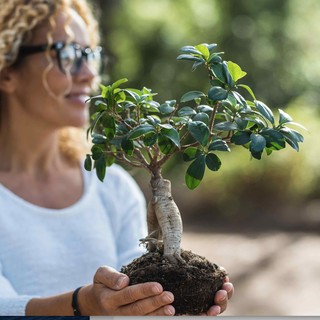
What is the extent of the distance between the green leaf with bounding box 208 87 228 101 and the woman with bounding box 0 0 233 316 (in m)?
0.76

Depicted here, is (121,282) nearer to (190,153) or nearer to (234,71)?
(190,153)

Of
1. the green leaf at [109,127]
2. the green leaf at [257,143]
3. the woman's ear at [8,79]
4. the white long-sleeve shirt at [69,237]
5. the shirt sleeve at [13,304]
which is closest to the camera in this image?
the green leaf at [257,143]

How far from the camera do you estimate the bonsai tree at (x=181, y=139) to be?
1.37m

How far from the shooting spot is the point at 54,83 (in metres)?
2.13

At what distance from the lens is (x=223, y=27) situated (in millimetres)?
7160

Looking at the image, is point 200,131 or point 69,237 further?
point 69,237

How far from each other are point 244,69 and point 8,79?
445 centimetres

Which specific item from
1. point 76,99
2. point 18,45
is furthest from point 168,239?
point 18,45

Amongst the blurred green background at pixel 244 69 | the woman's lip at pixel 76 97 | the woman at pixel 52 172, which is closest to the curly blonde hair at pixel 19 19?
the woman at pixel 52 172

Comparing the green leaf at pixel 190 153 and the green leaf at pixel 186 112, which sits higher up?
the green leaf at pixel 186 112

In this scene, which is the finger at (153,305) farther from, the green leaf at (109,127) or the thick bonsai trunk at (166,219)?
the green leaf at (109,127)

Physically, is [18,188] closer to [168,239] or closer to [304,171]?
[168,239]

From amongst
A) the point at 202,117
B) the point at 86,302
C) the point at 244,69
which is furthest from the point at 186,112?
the point at 244,69

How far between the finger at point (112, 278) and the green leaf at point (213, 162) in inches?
9.4
